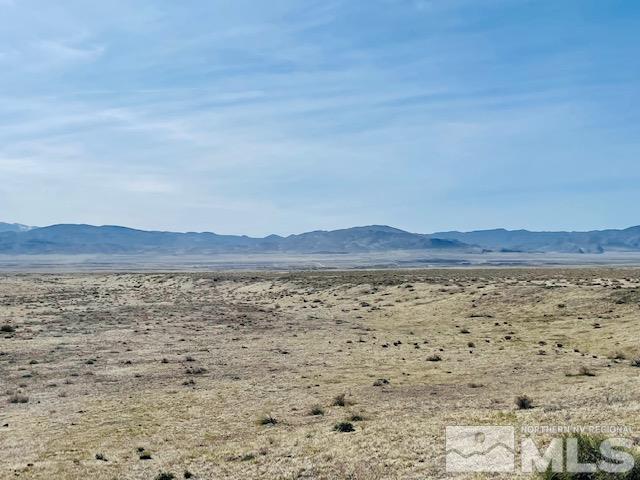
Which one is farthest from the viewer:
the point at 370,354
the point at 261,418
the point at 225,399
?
the point at 370,354

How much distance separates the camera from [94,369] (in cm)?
2986

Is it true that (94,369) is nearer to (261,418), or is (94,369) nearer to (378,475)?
(261,418)

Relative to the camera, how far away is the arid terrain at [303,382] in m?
15.8

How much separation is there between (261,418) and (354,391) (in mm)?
5147

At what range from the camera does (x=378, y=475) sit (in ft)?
44.9

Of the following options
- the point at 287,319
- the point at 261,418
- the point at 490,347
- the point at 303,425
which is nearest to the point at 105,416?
the point at 261,418

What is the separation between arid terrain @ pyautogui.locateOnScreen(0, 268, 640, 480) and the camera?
1575 centimetres

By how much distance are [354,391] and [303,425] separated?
207 inches

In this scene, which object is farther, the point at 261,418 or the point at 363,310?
the point at 363,310

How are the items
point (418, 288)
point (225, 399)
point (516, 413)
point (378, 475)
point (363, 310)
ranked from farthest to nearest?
point (418, 288) → point (363, 310) → point (225, 399) → point (516, 413) → point (378, 475)

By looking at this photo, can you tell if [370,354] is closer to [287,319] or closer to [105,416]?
[105,416]

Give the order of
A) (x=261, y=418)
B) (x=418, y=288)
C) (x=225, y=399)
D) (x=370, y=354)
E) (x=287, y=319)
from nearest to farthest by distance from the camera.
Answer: (x=261, y=418)
(x=225, y=399)
(x=370, y=354)
(x=287, y=319)
(x=418, y=288)

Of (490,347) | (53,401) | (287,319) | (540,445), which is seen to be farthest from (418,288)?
(540,445)

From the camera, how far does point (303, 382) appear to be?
1017 inches
